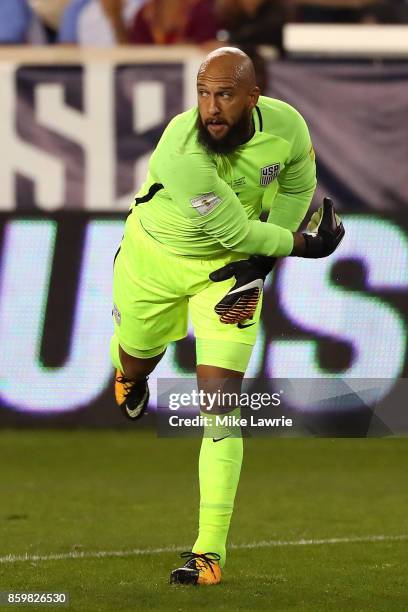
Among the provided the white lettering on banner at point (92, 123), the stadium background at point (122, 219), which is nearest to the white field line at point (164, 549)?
the stadium background at point (122, 219)

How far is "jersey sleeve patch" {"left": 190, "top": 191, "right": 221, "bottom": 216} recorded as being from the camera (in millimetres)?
5352

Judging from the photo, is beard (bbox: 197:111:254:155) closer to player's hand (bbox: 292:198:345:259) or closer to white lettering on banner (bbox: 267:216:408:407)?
player's hand (bbox: 292:198:345:259)

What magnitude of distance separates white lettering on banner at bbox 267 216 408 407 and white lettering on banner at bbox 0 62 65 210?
7.73 ft

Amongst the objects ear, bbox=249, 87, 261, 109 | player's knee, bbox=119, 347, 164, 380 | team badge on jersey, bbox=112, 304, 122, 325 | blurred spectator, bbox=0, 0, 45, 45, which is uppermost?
ear, bbox=249, 87, 261, 109

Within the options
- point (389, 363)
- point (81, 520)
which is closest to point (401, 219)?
point (389, 363)

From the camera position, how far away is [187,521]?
7.24m

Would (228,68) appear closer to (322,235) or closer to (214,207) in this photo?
(214,207)

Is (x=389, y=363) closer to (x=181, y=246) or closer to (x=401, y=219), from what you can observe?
(x=401, y=219)

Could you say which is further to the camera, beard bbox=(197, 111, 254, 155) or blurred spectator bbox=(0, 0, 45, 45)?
blurred spectator bbox=(0, 0, 45, 45)

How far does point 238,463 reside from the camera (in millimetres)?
5570

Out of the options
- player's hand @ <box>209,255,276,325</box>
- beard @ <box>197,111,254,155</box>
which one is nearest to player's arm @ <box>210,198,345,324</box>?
player's hand @ <box>209,255,276,325</box>

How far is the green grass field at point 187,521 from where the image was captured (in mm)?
5363

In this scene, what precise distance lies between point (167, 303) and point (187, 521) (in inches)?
64.5

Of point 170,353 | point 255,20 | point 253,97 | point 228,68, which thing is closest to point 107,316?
point 170,353
